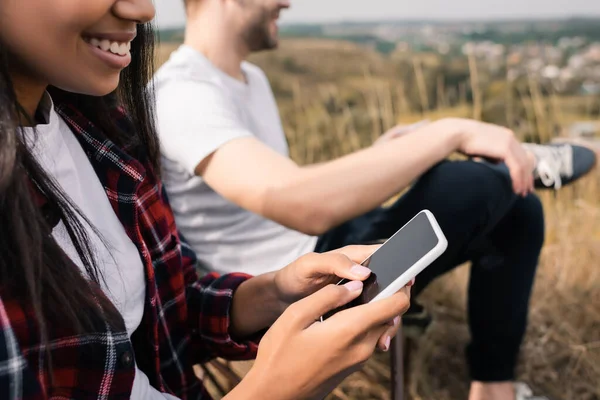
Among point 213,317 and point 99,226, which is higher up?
point 99,226

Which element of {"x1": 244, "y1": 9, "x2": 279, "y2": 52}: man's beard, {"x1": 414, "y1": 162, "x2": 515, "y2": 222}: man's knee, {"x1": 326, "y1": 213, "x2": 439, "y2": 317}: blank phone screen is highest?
{"x1": 244, "y1": 9, "x2": 279, "y2": 52}: man's beard

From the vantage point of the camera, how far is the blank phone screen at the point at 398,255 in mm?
771

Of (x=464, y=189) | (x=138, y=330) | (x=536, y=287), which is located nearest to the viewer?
(x=138, y=330)

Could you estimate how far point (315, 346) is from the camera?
2.36 ft

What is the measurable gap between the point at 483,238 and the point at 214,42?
2.69 feet

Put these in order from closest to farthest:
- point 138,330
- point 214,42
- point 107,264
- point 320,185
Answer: point 107,264 → point 138,330 → point 320,185 → point 214,42

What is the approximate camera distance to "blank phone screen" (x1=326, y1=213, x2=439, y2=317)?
771 millimetres

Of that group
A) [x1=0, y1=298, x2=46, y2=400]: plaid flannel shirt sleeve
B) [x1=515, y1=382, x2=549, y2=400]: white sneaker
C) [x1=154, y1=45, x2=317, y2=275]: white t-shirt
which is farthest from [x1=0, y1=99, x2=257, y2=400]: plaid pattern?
[x1=515, y1=382, x2=549, y2=400]: white sneaker

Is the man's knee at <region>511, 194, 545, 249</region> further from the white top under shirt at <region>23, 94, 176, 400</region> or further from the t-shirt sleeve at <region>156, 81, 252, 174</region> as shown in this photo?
the white top under shirt at <region>23, 94, 176, 400</region>

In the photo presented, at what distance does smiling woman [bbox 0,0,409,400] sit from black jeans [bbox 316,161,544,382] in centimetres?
43

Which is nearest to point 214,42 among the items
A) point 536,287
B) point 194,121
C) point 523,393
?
point 194,121

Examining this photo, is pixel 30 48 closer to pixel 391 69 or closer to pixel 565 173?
pixel 565 173

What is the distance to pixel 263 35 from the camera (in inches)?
63.8

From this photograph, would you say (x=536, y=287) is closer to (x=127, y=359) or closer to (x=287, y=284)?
(x=287, y=284)
